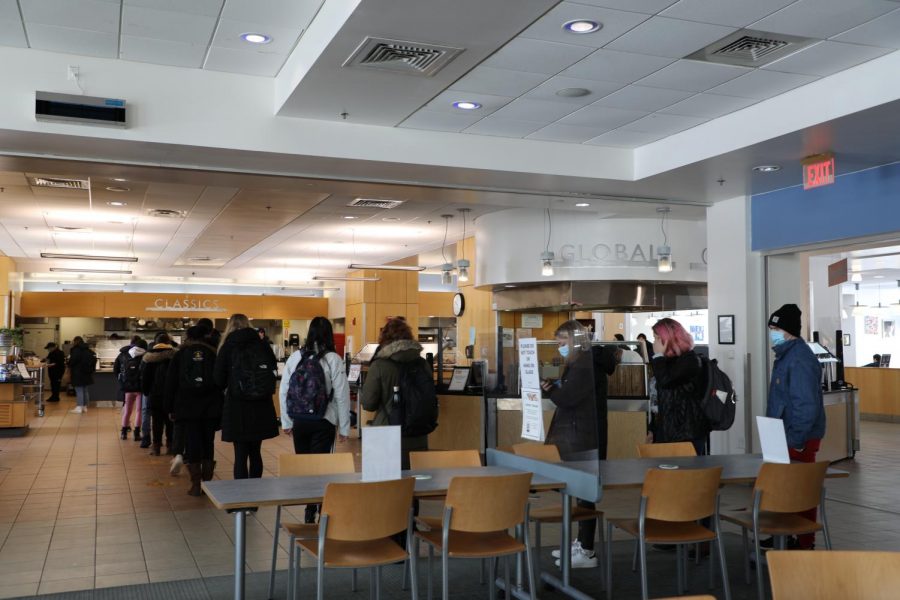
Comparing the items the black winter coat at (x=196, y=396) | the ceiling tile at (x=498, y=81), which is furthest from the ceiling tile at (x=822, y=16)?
the black winter coat at (x=196, y=396)

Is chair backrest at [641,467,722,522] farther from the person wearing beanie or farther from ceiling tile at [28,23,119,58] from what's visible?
ceiling tile at [28,23,119,58]

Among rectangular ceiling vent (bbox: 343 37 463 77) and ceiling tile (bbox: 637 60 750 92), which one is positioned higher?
ceiling tile (bbox: 637 60 750 92)

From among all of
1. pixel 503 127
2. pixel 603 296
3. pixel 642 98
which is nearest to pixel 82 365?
pixel 603 296

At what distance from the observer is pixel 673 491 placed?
404cm

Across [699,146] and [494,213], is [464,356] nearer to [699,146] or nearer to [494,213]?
[494,213]

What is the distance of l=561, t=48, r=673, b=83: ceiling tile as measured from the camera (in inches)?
206

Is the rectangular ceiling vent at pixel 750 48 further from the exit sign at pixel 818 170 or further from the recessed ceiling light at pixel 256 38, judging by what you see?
the recessed ceiling light at pixel 256 38

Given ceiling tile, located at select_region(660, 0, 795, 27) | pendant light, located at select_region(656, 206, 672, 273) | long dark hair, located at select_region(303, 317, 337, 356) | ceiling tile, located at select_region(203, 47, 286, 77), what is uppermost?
ceiling tile, located at select_region(203, 47, 286, 77)

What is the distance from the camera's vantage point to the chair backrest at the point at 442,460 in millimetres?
4688

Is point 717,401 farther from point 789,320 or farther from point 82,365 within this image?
point 82,365

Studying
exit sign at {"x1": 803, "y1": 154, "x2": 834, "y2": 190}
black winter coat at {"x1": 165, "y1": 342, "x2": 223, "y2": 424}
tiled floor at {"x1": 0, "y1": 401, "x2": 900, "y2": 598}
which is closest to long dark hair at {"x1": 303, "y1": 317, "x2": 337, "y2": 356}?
tiled floor at {"x1": 0, "y1": 401, "x2": 900, "y2": 598}

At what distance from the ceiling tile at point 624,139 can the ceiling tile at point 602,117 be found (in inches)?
9.4

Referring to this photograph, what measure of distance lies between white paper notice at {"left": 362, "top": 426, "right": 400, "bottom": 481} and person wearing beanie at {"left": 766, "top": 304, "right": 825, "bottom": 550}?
104 inches

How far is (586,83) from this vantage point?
576 cm
